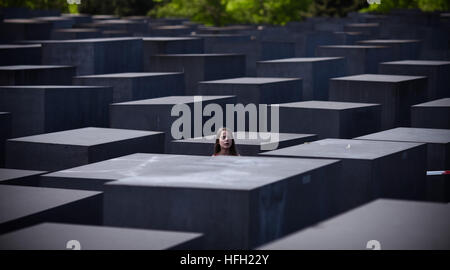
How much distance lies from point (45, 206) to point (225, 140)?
3.05m

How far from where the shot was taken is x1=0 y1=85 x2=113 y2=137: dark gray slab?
57.5ft

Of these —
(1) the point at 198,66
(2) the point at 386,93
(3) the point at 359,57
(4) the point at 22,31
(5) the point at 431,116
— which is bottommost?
(5) the point at 431,116

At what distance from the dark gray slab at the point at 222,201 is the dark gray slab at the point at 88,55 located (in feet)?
46.1

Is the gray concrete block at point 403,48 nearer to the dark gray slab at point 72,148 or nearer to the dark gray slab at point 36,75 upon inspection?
the dark gray slab at point 36,75

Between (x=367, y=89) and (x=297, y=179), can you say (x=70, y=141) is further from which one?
(x=367, y=89)

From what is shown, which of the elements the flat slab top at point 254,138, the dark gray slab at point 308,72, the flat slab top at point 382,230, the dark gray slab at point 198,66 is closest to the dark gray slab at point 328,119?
the flat slab top at point 254,138

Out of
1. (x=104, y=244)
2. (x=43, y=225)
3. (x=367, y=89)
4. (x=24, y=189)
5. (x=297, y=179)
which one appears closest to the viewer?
(x=104, y=244)

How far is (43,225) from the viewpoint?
8.50 meters

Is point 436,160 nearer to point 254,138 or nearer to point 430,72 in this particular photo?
point 254,138

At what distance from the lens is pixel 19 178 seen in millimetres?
12383

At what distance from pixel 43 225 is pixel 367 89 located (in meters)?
13.2

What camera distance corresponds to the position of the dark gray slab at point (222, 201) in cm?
892

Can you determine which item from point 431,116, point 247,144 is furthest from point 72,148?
point 431,116
